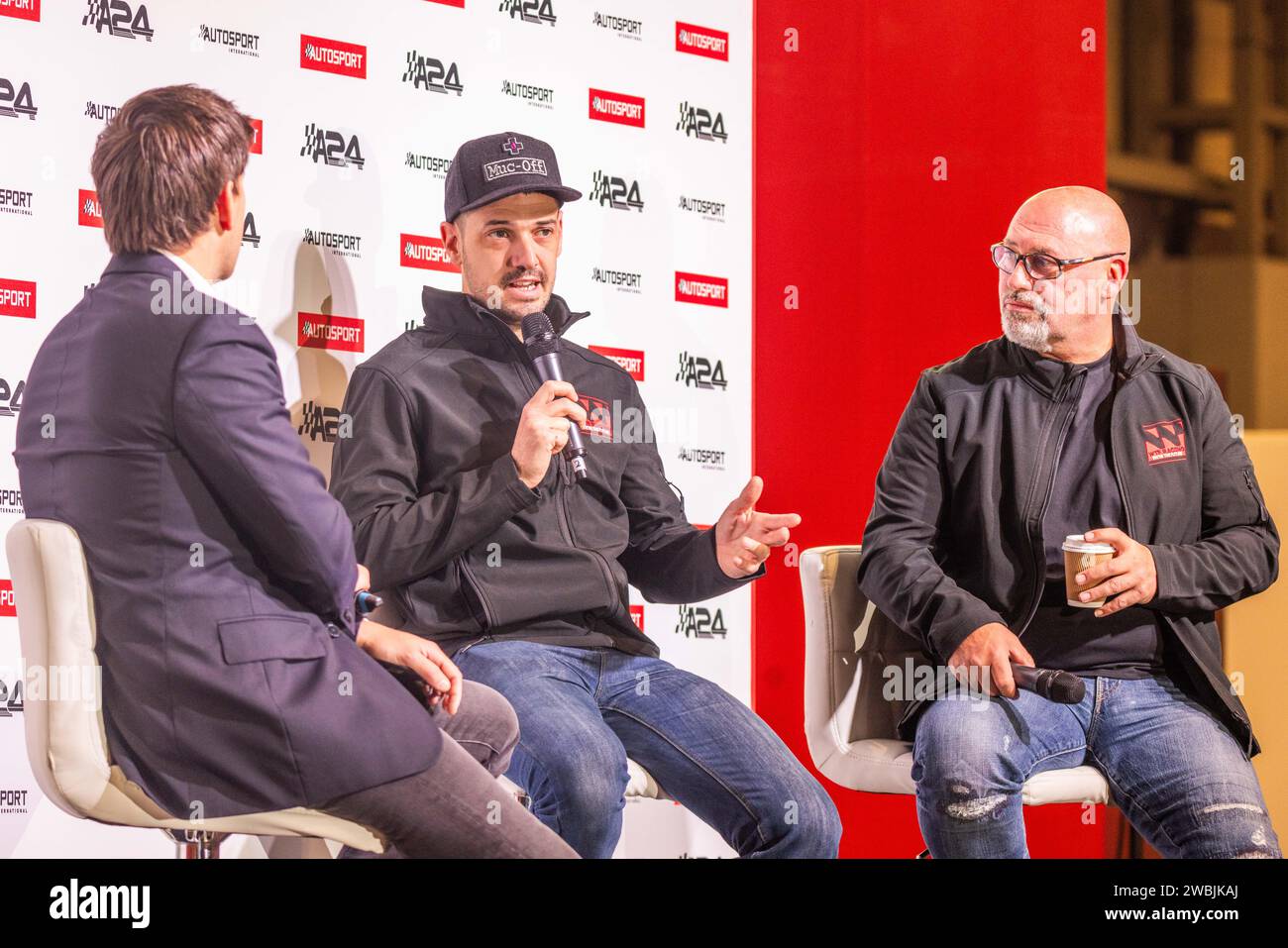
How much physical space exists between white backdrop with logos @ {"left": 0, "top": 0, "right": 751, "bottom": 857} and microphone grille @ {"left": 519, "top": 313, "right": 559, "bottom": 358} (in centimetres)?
49

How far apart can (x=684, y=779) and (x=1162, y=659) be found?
2.93ft

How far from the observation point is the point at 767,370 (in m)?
3.59

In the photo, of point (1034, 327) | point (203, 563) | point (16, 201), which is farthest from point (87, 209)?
point (1034, 327)

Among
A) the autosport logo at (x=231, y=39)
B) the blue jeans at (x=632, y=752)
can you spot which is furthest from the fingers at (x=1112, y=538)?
the autosport logo at (x=231, y=39)

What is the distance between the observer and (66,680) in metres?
1.78

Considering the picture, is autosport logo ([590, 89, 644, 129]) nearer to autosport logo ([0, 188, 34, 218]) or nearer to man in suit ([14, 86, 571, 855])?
autosport logo ([0, 188, 34, 218])

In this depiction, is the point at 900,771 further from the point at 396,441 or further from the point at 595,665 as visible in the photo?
the point at 396,441

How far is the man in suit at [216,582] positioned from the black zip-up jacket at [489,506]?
496 millimetres

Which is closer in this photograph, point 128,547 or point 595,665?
point 128,547

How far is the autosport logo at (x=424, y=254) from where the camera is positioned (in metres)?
2.99

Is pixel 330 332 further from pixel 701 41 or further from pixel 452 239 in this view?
pixel 701 41

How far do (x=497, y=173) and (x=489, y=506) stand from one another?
2.32 feet

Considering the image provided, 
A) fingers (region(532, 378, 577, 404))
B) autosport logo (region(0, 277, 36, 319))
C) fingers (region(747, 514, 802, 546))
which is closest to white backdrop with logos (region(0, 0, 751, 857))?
autosport logo (region(0, 277, 36, 319))
